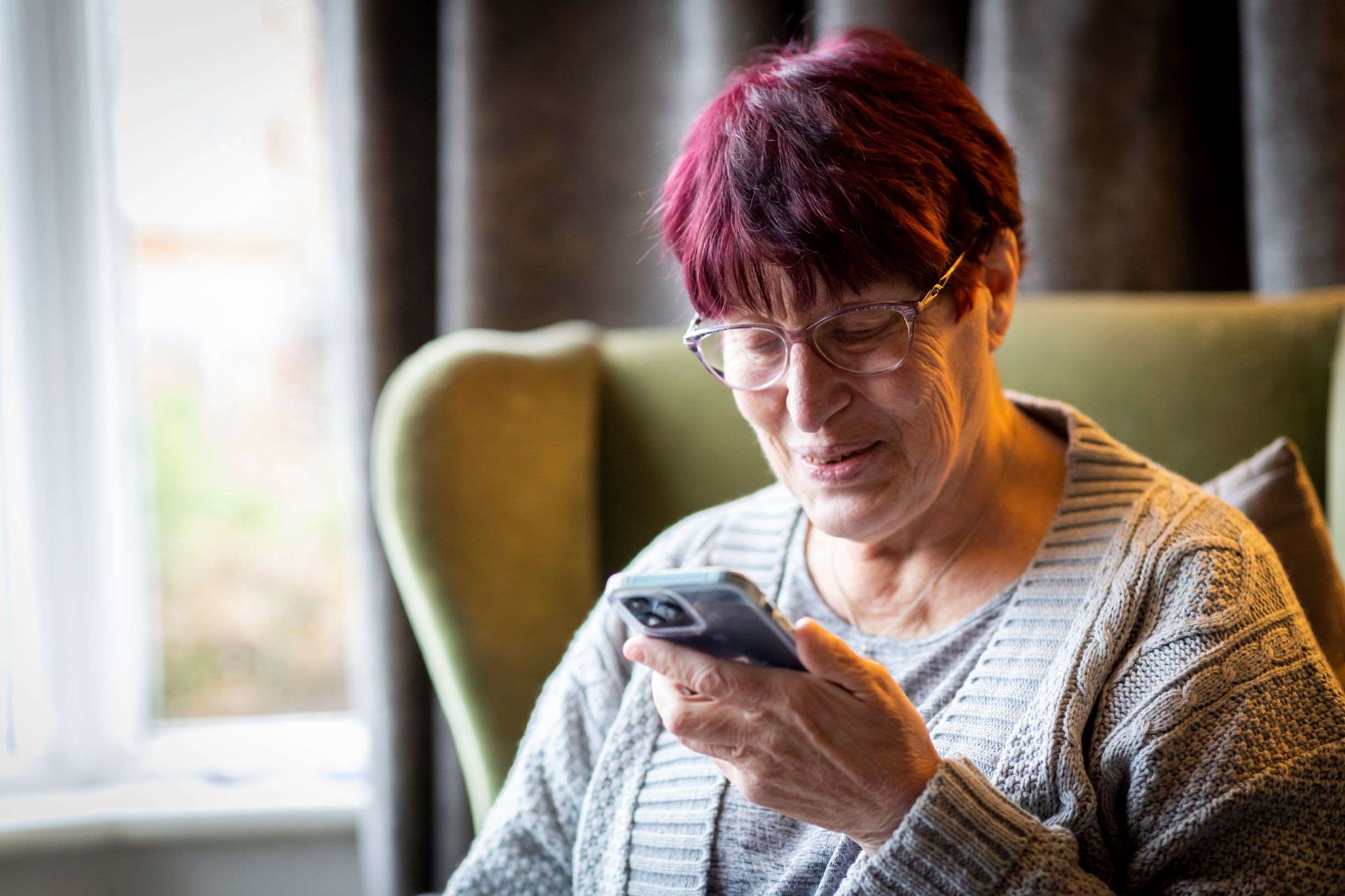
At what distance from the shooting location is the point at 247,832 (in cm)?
189

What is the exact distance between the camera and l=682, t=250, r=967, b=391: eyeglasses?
0.91m

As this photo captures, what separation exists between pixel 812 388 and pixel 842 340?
0.05m

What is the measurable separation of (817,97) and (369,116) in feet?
3.17

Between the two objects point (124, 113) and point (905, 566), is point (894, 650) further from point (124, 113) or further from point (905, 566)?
point (124, 113)

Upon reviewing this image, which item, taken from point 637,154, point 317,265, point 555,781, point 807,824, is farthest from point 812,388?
point 317,265

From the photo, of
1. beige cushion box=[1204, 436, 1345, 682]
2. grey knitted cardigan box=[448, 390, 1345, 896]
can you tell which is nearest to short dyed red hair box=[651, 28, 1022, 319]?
grey knitted cardigan box=[448, 390, 1345, 896]

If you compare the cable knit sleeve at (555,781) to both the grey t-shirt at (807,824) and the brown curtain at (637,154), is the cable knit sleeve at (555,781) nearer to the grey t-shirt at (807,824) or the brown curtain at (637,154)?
the grey t-shirt at (807,824)

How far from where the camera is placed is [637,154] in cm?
182

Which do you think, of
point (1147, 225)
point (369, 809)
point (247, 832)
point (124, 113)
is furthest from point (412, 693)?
point (1147, 225)

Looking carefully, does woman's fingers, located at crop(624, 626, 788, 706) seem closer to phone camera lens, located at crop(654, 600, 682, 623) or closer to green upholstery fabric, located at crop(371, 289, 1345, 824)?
phone camera lens, located at crop(654, 600, 682, 623)

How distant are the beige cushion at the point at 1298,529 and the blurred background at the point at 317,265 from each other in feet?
1.69

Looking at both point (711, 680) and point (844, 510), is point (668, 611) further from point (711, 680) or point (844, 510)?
point (844, 510)

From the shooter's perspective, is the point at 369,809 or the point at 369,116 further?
the point at 369,809

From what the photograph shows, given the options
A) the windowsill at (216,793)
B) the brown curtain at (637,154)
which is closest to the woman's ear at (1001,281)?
the brown curtain at (637,154)
